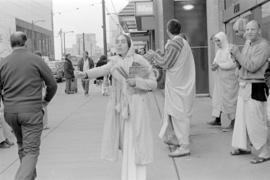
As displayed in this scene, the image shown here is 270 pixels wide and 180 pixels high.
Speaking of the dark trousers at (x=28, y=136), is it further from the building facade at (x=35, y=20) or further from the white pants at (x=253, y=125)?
the building facade at (x=35, y=20)

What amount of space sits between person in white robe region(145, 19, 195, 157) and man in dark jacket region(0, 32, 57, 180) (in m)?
2.15

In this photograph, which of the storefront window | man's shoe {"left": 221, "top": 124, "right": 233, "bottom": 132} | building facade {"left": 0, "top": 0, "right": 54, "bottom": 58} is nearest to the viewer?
man's shoe {"left": 221, "top": 124, "right": 233, "bottom": 132}

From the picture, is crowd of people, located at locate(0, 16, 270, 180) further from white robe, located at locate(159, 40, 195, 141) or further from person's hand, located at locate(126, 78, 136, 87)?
white robe, located at locate(159, 40, 195, 141)

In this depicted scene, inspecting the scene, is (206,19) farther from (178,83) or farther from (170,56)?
(170,56)

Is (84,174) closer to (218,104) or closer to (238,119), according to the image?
(238,119)

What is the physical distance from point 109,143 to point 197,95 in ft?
35.2

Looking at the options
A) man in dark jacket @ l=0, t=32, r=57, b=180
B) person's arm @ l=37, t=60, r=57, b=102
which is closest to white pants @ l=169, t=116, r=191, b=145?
person's arm @ l=37, t=60, r=57, b=102

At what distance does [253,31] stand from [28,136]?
3.09 m

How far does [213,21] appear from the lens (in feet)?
46.4

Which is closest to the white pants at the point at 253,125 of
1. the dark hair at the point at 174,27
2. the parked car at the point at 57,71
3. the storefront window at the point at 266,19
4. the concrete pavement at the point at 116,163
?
the concrete pavement at the point at 116,163

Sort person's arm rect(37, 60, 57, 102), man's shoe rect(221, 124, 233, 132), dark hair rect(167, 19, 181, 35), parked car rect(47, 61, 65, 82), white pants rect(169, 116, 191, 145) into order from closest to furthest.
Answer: person's arm rect(37, 60, 57, 102), white pants rect(169, 116, 191, 145), dark hair rect(167, 19, 181, 35), man's shoe rect(221, 124, 233, 132), parked car rect(47, 61, 65, 82)

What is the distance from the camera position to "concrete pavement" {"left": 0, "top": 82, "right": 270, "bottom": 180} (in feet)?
20.3

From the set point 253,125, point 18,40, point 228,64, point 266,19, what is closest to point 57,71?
point 266,19

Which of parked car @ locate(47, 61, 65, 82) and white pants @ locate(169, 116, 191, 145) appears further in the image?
parked car @ locate(47, 61, 65, 82)
